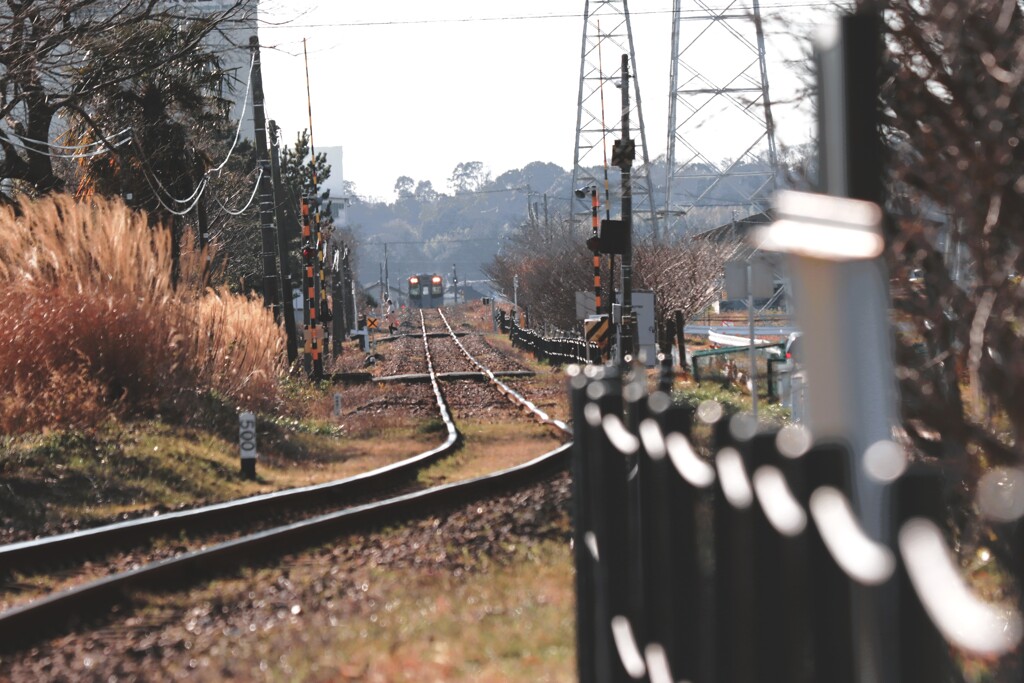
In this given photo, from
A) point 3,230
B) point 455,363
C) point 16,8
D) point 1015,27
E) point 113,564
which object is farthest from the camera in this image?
point 455,363

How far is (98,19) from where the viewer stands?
1834 cm

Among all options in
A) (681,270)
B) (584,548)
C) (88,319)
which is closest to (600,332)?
(88,319)

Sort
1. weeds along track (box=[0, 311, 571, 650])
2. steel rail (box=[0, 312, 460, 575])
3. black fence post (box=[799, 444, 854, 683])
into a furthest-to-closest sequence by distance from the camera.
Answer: steel rail (box=[0, 312, 460, 575]) → weeds along track (box=[0, 311, 571, 650]) → black fence post (box=[799, 444, 854, 683])

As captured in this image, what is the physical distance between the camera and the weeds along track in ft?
24.1

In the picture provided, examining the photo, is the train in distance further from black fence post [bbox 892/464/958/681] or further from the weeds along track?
black fence post [bbox 892/464/958/681]

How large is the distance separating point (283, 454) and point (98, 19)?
20.7 ft

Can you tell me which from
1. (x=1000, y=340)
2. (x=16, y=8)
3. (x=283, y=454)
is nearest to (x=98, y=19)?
(x=16, y=8)

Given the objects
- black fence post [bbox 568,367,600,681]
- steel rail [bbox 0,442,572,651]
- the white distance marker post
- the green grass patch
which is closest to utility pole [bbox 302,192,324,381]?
the green grass patch

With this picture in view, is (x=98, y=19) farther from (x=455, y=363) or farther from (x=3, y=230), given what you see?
(x=455, y=363)

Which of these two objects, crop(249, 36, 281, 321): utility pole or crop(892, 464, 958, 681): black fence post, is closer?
crop(892, 464, 958, 681): black fence post

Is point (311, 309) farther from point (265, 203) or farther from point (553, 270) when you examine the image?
point (553, 270)

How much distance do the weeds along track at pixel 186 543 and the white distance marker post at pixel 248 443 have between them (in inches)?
59.2

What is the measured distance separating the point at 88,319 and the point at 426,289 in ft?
494

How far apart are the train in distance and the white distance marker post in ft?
412
